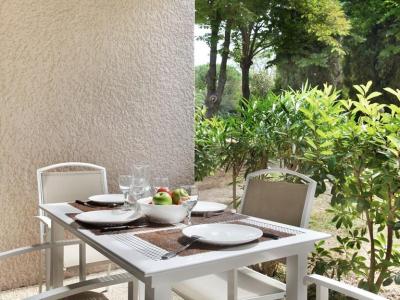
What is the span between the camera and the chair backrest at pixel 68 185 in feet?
6.96

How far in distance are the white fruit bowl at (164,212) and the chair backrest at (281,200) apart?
460 millimetres

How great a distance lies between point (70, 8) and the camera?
2.69 m

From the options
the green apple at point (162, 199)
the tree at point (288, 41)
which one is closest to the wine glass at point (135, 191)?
the green apple at point (162, 199)

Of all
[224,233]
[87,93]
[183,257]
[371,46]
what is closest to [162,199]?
[224,233]

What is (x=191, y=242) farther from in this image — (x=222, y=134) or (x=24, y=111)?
(x=222, y=134)

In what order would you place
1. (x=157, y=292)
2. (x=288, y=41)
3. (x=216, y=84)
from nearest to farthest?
(x=157, y=292)
(x=216, y=84)
(x=288, y=41)

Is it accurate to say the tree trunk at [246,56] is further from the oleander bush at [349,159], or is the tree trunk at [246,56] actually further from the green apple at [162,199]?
the green apple at [162,199]

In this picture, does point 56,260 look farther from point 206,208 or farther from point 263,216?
point 263,216

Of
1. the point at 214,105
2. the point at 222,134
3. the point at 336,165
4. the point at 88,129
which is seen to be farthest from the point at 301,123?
the point at 214,105

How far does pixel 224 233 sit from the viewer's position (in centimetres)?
130

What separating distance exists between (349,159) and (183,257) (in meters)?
1.26

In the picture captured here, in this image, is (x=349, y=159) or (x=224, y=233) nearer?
(x=224, y=233)

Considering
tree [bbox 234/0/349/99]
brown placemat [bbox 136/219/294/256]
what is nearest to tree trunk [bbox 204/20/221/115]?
tree [bbox 234/0/349/99]

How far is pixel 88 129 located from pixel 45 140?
11.0 inches
